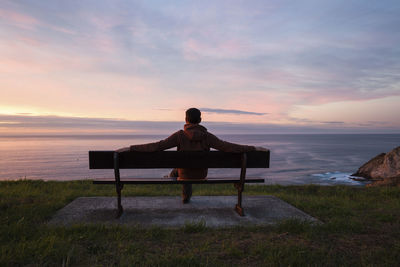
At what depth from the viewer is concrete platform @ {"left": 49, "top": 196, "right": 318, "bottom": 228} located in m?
3.92

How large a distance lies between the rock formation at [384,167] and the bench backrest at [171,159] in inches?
546

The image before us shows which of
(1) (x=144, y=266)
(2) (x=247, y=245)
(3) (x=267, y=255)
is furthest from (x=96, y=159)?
(3) (x=267, y=255)

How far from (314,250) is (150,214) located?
8.31 ft

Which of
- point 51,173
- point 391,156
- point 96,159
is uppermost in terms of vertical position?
point 96,159

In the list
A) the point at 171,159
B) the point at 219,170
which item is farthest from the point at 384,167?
the point at 171,159

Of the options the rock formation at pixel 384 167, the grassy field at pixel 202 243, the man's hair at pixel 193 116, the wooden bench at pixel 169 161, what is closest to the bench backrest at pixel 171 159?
the wooden bench at pixel 169 161

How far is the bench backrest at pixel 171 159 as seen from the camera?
410cm

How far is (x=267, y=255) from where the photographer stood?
8.80 ft

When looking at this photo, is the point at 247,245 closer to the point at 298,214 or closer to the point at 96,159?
the point at 298,214

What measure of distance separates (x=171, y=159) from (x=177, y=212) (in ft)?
3.20

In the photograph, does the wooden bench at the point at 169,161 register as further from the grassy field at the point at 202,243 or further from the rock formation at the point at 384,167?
the rock formation at the point at 384,167

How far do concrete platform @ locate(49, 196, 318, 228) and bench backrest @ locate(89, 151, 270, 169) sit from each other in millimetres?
807

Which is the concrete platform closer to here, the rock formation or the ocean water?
the rock formation

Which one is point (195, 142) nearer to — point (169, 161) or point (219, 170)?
point (169, 161)
